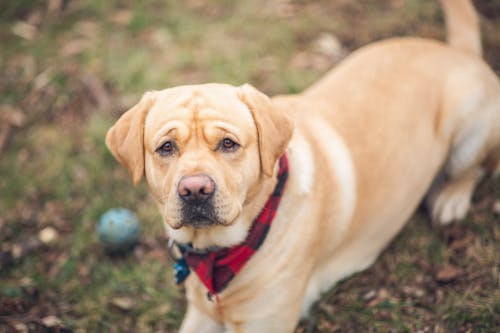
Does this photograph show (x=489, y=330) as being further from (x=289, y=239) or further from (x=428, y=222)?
(x=289, y=239)

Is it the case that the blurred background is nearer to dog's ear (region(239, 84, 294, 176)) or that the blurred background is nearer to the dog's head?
the dog's head

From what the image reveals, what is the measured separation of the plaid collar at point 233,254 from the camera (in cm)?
252

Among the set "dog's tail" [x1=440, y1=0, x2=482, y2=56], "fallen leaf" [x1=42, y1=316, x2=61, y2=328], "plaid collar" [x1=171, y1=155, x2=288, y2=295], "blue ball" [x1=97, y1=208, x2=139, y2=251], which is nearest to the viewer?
"plaid collar" [x1=171, y1=155, x2=288, y2=295]

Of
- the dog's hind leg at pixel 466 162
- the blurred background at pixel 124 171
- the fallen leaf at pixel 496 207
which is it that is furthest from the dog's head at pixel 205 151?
the fallen leaf at pixel 496 207

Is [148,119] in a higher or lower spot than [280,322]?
Answer: higher

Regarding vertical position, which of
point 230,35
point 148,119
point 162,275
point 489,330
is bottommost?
point 162,275

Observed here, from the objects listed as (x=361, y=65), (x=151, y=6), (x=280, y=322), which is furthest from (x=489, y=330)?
(x=151, y=6)

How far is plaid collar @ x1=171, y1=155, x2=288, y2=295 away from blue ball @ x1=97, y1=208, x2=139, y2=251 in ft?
3.02

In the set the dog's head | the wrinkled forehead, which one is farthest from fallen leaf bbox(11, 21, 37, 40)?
the wrinkled forehead

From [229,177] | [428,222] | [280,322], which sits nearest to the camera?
[229,177]

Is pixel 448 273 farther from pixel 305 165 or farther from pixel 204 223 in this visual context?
pixel 204 223

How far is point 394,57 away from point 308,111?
32.1 inches

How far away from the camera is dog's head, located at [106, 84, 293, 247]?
2232mm

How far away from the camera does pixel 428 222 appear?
11.8 ft
